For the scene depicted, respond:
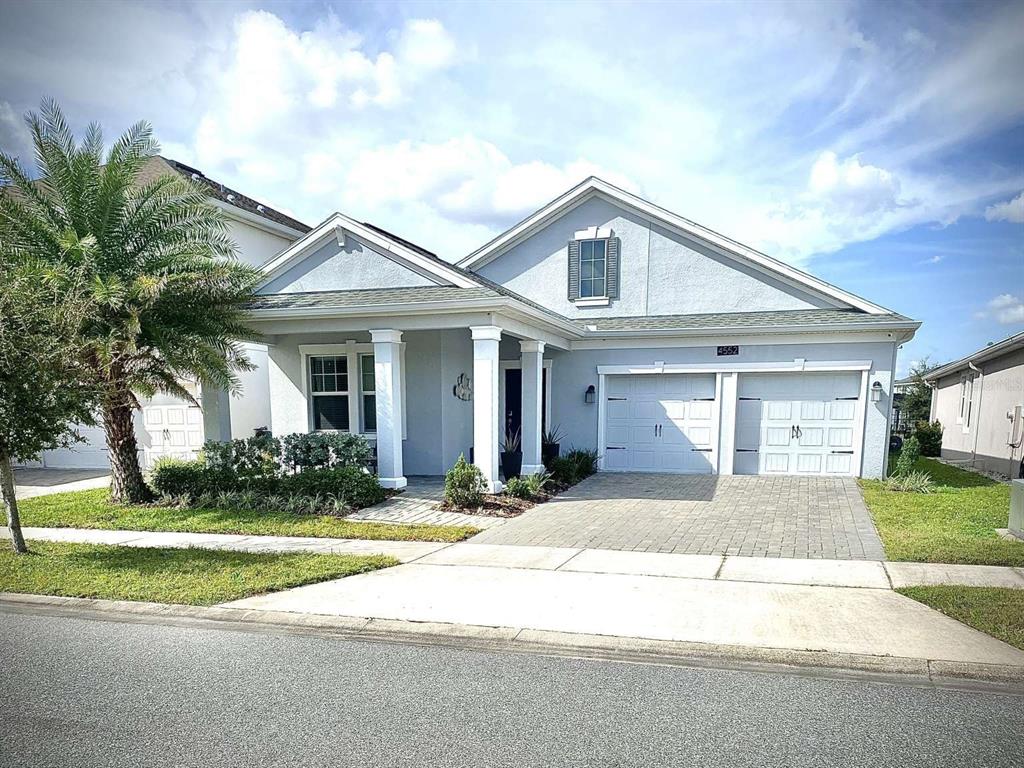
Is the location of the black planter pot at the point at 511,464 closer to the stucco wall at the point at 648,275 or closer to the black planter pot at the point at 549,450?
the black planter pot at the point at 549,450

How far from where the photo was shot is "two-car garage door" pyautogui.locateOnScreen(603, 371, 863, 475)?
12883mm

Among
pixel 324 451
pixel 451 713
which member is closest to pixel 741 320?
pixel 324 451

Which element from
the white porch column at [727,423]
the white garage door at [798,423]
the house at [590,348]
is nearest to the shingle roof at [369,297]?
the house at [590,348]

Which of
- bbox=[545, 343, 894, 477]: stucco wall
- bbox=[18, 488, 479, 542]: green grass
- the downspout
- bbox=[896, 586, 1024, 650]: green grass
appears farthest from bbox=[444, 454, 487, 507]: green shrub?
the downspout

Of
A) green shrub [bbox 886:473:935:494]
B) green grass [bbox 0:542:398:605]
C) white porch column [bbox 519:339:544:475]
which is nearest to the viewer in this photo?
green grass [bbox 0:542:398:605]

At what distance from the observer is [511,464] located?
40.0ft

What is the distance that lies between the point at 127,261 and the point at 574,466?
9.34m

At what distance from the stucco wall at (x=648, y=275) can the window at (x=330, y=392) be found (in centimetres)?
520

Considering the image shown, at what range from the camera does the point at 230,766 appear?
316 cm

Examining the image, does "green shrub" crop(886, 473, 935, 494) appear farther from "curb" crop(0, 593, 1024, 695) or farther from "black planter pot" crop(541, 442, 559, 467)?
"curb" crop(0, 593, 1024, 695)

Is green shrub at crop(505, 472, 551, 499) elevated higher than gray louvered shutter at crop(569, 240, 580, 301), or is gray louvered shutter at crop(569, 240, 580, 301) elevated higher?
gray louvered shutter at crop(569, 240, 580, 301)

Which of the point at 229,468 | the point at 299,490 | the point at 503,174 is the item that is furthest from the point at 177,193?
the point at 503,174

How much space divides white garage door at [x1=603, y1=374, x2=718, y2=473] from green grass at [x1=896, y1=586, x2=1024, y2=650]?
8013 millimetres

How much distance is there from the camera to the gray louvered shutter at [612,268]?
48.9 ft
